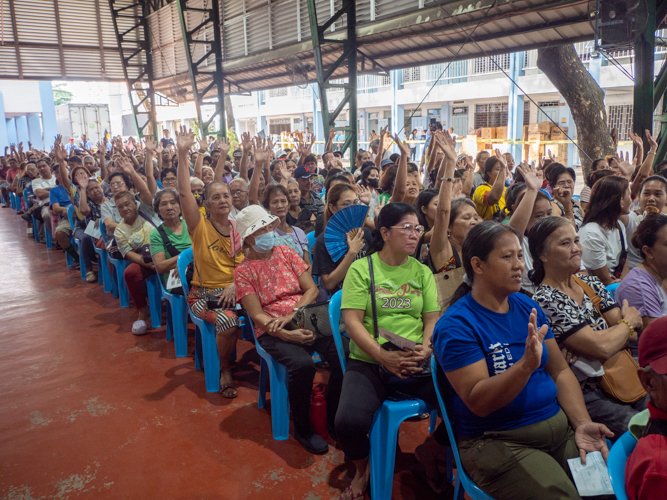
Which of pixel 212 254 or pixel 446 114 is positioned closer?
pixel 212 254

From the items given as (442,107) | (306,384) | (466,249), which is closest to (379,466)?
(306,384)

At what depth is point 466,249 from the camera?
77.6 inches

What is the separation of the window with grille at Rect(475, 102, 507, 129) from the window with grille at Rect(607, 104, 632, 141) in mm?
3657

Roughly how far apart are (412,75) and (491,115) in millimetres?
4155

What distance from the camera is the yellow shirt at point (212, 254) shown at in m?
3.54

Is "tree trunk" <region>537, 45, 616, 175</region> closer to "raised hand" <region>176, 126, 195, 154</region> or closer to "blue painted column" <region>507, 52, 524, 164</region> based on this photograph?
"raised hand" <region>176, 126, 195, 154</region>

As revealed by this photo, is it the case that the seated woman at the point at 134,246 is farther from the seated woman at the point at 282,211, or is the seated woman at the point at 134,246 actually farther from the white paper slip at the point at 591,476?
the white paper slip at the point at 591,476

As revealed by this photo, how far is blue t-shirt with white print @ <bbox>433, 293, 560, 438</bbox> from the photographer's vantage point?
1734 millimetres

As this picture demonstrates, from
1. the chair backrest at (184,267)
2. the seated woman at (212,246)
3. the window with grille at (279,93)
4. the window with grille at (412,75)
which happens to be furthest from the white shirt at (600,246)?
the window with grille at (279,93)

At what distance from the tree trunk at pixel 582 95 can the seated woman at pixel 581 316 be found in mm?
5653

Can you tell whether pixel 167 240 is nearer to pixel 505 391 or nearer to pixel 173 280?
pixel 173 280

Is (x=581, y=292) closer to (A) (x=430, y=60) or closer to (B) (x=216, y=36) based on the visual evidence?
(A) (x=430, y=60)

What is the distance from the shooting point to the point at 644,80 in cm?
533

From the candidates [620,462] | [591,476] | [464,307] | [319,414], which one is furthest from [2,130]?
[620,462]
